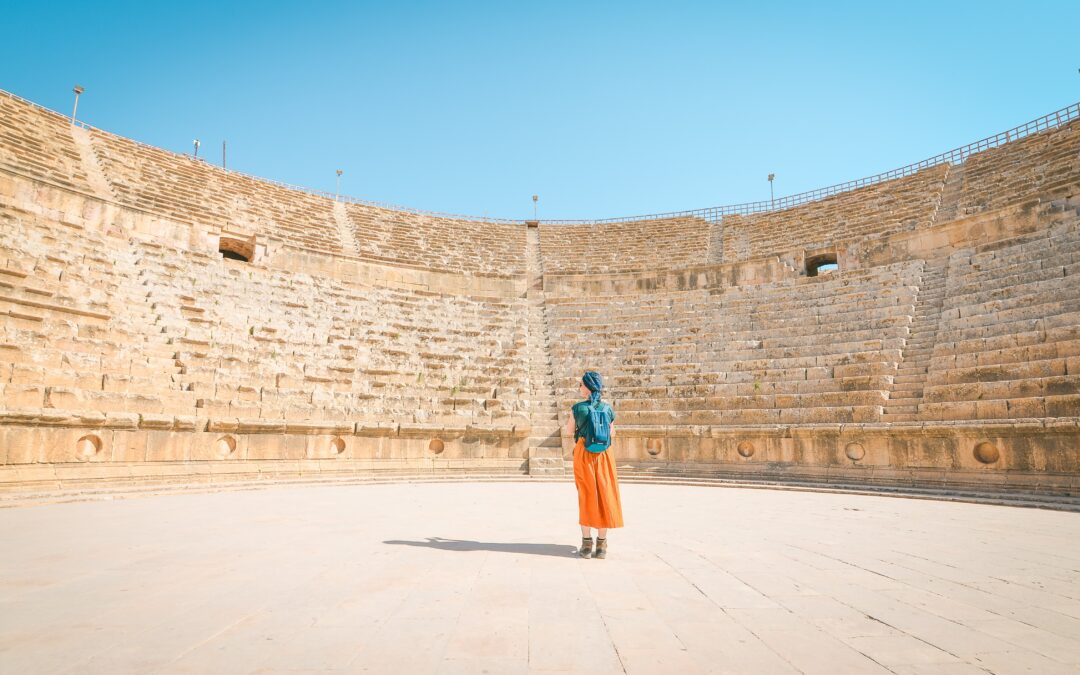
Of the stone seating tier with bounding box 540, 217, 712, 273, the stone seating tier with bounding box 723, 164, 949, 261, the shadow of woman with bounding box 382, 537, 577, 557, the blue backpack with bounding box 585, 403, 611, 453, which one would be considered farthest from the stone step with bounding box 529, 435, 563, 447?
the stone seating tier with bounding box 723, 164, 949, 261

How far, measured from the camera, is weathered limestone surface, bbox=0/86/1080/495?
9461 millimetres

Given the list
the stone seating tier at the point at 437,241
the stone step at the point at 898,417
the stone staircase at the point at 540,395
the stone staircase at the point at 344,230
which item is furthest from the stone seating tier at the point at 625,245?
the stone step at the point at 898,417

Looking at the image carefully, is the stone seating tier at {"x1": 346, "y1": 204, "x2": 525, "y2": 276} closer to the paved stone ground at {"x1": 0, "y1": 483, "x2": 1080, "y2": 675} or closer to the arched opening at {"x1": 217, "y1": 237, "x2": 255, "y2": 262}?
the arched opening at {"x1": 217, "y1": 237, "x2": 255, "y2": 262}

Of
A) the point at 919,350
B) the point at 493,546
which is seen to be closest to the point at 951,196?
the point at 919,350

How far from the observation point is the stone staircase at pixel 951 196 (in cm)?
1748

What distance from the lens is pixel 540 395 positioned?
14.8 metres

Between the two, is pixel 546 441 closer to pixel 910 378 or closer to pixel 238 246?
pixel 910 378

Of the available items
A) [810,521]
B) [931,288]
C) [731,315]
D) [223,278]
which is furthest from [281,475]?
[931,288]

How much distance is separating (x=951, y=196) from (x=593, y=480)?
65.4ft

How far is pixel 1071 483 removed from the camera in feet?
26.7

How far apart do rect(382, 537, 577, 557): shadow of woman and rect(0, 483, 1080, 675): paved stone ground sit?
43 millimetres

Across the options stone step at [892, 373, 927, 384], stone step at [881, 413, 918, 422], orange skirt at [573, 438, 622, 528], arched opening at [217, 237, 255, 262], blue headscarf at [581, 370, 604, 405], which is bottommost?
orange skirt at [573, 438, 622, 528]

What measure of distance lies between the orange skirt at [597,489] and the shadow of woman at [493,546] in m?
0.40

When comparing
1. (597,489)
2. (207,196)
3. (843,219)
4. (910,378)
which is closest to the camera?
(597,489)
